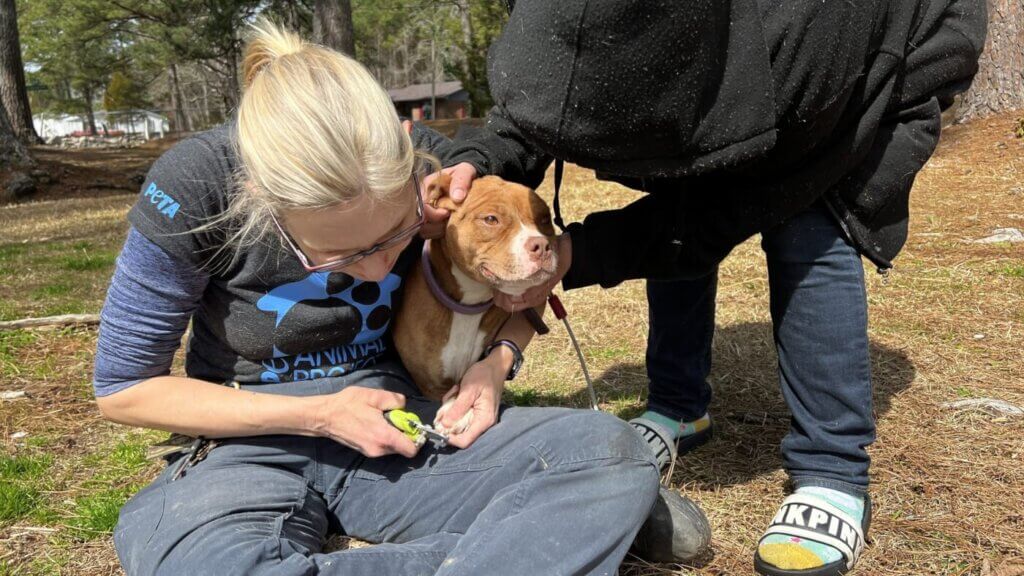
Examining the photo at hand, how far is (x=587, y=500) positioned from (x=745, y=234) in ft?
2.78

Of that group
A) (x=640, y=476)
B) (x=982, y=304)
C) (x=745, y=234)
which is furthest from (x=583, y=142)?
(x=982, y=304)

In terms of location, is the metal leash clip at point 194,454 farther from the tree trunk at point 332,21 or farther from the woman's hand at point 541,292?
the tree trunk at point 332,21

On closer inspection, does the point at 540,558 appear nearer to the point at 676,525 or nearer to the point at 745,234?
the point at 676,525

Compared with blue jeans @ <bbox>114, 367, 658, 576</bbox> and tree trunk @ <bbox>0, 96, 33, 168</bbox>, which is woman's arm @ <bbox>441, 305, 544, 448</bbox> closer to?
blue jeans @ <bbox>114, 367, 658, 576</bbox>

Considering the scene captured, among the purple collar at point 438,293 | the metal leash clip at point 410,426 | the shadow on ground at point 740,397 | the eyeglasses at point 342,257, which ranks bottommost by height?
the shadow on ground at point 740,397

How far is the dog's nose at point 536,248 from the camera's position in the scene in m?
2.18

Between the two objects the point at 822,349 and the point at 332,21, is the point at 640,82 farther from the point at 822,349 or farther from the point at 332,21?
the point at 332,21

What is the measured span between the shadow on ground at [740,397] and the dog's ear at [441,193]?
46.1 inches

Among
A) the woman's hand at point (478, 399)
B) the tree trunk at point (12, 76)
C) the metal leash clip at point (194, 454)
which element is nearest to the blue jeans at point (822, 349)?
the woman's hand at point (478, 399)

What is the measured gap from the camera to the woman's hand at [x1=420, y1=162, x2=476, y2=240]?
227 centimetres

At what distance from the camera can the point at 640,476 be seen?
193 centimetres

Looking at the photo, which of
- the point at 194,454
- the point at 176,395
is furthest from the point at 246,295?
the point at 194,454

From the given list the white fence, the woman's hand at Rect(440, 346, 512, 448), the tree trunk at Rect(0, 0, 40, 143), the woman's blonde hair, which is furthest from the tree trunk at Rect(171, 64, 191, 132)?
the woman's blonde hair

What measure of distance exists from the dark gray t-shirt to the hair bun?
0.16 metres
